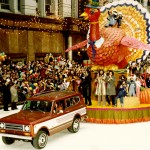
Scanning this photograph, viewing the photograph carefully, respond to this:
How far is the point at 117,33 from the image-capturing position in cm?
1500

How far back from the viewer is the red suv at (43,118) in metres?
10.1

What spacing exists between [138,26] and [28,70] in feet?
25.4

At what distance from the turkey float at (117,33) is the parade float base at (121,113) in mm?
2196

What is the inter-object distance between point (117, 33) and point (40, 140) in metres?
6.85

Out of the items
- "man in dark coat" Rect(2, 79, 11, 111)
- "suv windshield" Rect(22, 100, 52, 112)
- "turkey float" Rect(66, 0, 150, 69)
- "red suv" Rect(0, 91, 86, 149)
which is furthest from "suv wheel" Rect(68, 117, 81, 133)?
"man in dark coat" Rect(2, 79, 11, 111)

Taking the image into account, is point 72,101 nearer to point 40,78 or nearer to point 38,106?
point 38,106

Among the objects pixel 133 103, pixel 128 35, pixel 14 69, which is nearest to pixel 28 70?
pixel 14 69

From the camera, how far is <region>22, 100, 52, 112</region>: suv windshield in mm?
11195

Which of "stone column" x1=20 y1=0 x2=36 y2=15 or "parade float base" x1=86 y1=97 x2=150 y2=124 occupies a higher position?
"stone column" x1=20 y1=0 x2=36 y2=15

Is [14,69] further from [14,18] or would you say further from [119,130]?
[119,130]

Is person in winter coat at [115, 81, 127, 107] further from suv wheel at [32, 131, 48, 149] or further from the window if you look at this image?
the window

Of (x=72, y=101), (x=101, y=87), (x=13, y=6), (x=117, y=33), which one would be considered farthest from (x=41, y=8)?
(x=72, y=101)

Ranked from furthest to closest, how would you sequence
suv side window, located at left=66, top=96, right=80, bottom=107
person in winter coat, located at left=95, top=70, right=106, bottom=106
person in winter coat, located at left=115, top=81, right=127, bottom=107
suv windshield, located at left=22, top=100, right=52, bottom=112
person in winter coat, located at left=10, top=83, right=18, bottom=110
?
person in winter coat, located at left=10, top=83, right=18, bottom=110
person in winter coat, located at left=95, top=70, right=106, bottom=106
person in winter coat, located at left=115, top=81, right=127, bottom=107
suv side window, located at left=66, top=96, right=80, bottom=107
suv windshield, located at left=22, top=100, right=52, bottom=112

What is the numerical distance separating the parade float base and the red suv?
42.3 inches
